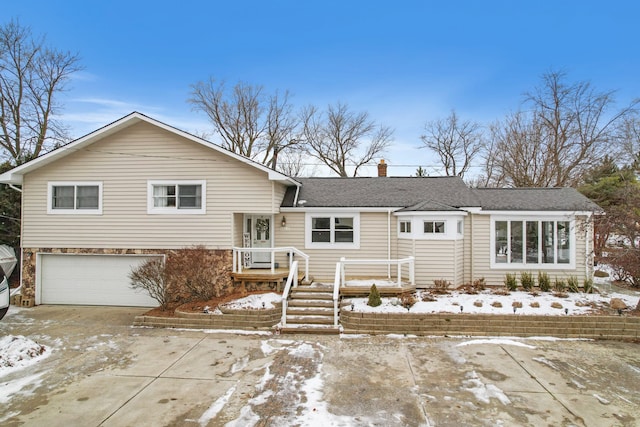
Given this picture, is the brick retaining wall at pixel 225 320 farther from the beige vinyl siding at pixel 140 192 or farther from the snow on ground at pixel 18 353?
the beige vinyl siding at pixel 140 192

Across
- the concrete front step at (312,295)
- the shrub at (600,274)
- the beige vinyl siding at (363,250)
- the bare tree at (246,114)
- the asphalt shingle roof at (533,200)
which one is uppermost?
the bare tree at (246,114)

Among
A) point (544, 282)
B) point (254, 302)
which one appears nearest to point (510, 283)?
point (544, 282)

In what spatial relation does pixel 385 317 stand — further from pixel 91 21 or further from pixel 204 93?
pixel 204 93

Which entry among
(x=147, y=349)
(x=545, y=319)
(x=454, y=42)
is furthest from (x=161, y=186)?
(x=454, y=42)

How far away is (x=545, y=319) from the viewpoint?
26.9ft

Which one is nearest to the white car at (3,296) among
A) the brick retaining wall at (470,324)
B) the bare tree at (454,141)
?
the brick retaining wall at (470,324)

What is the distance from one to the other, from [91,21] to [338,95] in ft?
57.3

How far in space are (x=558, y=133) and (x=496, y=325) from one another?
877 inches

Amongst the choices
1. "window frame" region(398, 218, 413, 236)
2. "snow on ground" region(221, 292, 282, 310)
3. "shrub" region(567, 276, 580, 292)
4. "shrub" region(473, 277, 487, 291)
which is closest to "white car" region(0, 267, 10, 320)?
"snow on ground" region(221, 292, 282, 310)

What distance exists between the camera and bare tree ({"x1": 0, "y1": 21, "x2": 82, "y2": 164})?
17.9 meters

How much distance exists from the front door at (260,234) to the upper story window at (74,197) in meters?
5.15

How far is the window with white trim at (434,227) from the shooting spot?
11.1 m

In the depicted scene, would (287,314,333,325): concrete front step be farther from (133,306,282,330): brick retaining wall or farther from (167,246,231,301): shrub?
(167,246,231,301): shrub

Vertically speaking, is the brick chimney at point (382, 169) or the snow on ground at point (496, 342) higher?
the brick chimney at point (382, 169)
